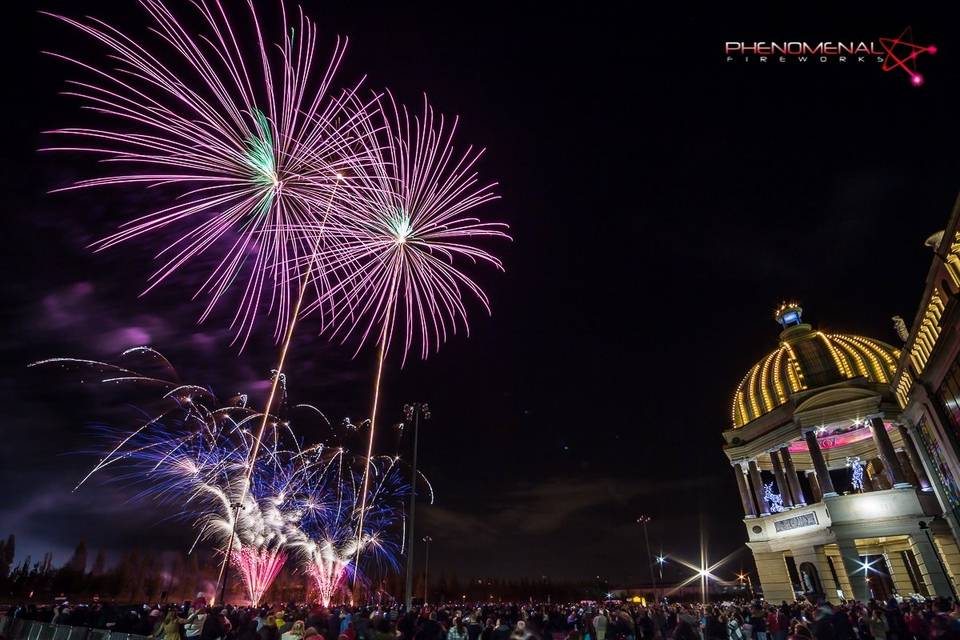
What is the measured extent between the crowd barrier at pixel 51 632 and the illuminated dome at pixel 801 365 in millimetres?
44398

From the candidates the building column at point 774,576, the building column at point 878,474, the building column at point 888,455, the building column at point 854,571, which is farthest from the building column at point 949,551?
the building column at point 878,474

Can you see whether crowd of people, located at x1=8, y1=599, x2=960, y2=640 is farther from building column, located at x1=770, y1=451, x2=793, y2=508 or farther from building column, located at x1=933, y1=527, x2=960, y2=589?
building column, located at x1=770, y1=451, x2=793, y2=508

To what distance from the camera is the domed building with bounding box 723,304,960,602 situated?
32.5 metres

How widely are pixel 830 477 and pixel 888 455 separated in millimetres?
6623

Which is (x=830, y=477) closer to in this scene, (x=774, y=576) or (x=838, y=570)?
(x=838, y=570)

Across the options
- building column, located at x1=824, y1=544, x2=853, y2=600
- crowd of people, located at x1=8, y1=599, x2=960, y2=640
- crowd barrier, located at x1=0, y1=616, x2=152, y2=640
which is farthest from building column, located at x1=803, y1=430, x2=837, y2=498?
crowd barrier, located at x1=0, y1=616, x2=152, y2=640

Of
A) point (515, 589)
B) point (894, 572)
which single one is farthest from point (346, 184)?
point (515, 589)

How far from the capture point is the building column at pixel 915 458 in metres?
33.6

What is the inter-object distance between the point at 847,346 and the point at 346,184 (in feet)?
142

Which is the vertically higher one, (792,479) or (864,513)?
(792,479)

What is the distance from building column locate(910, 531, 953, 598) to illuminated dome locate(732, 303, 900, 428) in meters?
11.5

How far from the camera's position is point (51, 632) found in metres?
15.2

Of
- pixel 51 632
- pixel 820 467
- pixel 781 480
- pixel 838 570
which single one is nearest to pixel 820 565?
pixel 838 570

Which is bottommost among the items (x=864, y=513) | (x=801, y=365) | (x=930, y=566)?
(x=930, y=566)
